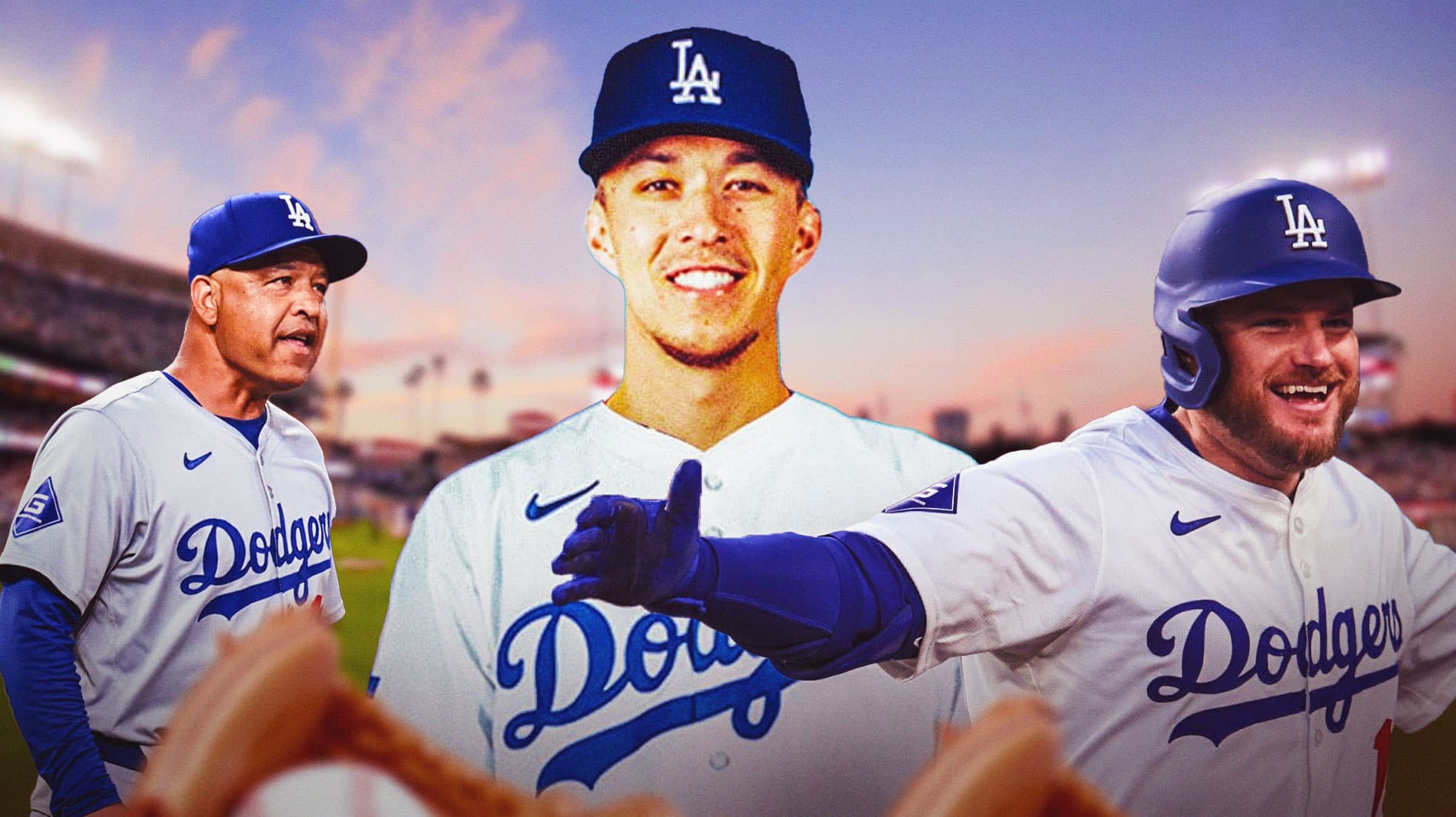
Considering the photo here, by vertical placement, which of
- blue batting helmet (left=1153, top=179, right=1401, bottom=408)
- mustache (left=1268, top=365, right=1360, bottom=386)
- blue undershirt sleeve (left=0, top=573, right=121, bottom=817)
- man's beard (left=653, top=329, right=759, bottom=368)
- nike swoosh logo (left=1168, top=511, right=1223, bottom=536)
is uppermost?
blue batting helmet (left=1153, top=179, right=1401, bottom=408)

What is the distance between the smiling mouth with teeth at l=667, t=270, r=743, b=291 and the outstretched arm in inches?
26.4

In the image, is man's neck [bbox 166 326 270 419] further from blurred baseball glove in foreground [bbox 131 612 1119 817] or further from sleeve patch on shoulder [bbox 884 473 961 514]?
blurred baseball glove in foreground [bbox 131 612 1119 817]

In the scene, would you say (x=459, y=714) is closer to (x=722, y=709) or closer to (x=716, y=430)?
(x=722, y=709)

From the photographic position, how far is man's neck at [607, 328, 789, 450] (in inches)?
74.6

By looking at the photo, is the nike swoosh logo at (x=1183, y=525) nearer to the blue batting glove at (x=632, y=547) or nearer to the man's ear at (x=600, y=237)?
the blue batting glove at (x=632, y=547)

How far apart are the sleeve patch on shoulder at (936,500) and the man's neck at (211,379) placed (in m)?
1.58

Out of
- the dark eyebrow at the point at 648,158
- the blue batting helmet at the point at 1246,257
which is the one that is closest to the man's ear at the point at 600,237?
the dark eyebrow at the point at 648,158

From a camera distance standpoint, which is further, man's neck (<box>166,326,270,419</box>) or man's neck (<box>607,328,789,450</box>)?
man's neck (<box>166,326,270,419</box>)

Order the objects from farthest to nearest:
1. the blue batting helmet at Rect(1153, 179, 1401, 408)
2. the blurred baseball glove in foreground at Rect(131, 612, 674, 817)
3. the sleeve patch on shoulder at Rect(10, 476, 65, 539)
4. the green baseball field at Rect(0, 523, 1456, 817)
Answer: the green baseball field at Rect(0, 523, 1456, 817), the sleeve patch on shoulder at Rect(10, 476, 65, 539), the blue batting helmet at Rect(1153, 179, 1401, 408), the blurred baseball glove in foreground at Rect(131, 612, 674, 817)

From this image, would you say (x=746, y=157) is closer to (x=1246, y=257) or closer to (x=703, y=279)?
(x=703, y=279)

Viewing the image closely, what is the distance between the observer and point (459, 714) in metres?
1.79

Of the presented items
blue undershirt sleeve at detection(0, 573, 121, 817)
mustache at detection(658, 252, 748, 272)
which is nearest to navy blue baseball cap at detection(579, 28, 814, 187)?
mustache at detection(658, 252, 748, 272)

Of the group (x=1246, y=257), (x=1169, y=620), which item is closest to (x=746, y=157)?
(x=1246, y=257)

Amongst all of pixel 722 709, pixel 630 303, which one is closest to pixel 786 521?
pixel 722 709
